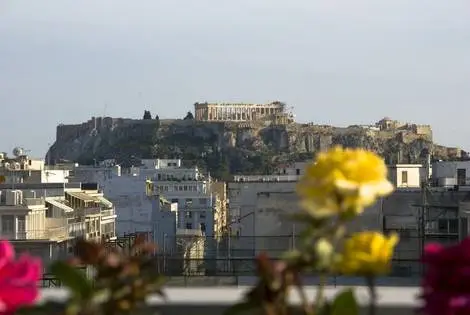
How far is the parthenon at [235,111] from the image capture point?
5566 inches

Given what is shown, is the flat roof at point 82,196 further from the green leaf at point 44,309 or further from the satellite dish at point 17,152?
the green leaf at point 44,309

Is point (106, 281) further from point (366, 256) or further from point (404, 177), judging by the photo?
point (404, 177)

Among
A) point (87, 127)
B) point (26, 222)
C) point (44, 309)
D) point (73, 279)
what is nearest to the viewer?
point (73, 279)

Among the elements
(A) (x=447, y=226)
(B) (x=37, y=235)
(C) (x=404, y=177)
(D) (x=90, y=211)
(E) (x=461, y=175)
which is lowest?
(B) (x=37, y=235)

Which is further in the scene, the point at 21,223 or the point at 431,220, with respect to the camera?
the point at 21,223

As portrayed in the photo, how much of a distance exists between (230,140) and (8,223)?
326 ft

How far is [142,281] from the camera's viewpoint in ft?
4.27

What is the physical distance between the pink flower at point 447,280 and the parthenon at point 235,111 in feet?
453

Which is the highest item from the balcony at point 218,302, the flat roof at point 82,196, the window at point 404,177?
the window at point 404,177

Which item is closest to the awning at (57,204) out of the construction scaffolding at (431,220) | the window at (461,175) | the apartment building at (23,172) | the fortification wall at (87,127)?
the apartment building at (23,172)

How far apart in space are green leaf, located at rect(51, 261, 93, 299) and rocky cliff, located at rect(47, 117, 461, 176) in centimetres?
11458

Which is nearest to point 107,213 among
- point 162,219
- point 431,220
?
point 162,219

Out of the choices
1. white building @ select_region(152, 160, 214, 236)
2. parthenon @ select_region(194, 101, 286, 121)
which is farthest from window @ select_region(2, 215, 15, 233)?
parthenon @ select_region(194, 101, 286, 121)

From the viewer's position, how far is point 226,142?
127250 mm
